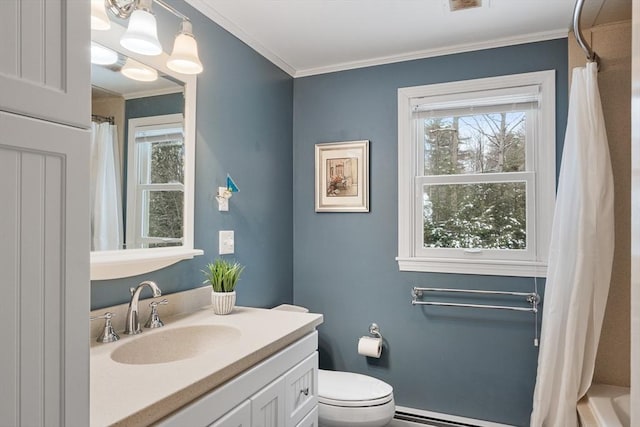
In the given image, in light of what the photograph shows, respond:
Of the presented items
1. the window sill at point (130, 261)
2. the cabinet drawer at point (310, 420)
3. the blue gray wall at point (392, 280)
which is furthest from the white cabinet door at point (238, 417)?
the blue gray wall at point (392, 280)

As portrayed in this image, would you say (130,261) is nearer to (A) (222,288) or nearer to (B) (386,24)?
(A) (222,288)

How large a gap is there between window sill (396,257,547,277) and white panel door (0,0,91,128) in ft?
6.88

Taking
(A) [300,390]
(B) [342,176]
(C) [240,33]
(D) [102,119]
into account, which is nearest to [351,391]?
(A) [300,390]

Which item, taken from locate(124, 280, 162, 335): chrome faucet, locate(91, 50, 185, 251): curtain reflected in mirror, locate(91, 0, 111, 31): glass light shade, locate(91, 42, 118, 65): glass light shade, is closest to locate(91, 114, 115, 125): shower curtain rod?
locate(91, 50, 185, 251): curtain reflected in mirror

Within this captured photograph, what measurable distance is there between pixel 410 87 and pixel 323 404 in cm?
189

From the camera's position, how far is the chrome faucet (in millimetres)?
1478

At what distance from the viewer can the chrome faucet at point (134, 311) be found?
4.85 feet

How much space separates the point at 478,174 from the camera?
8.03 ft

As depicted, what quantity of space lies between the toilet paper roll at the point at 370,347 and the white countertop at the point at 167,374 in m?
0.99

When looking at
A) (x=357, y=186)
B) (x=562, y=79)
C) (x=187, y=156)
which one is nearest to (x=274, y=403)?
(x=187, y=156)

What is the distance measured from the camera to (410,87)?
256cm

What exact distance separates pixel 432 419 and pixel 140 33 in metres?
2.49

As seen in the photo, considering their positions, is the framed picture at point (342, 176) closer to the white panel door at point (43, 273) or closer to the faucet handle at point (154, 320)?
the faucet handle at point (154, 320)

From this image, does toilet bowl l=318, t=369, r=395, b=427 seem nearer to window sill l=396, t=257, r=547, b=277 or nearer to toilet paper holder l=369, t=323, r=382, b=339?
toilet paper holder l=369, t=323, r=382, b=339
